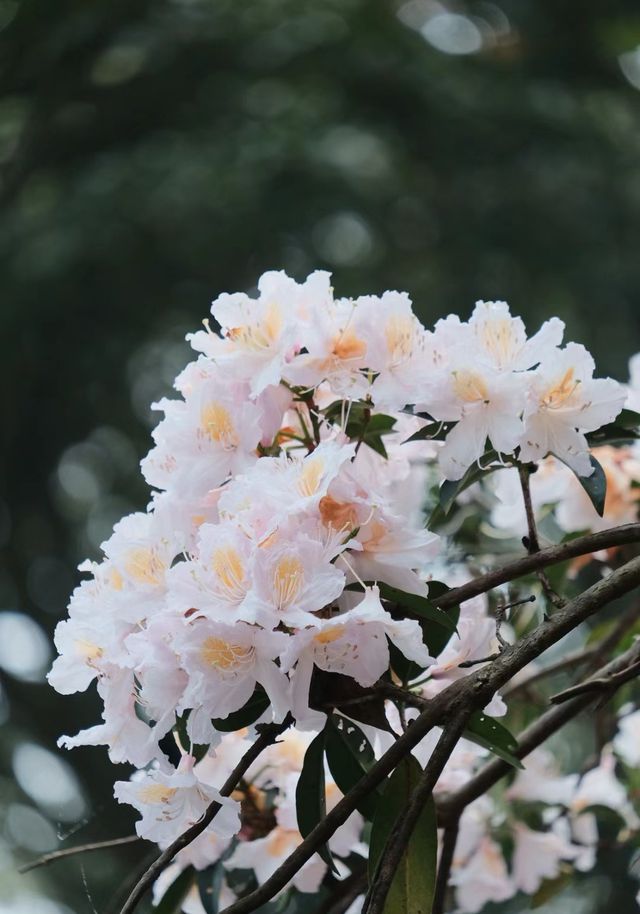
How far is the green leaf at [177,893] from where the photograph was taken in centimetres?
88

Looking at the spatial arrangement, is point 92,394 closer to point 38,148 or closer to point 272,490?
point 38,148

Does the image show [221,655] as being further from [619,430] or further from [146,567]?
[619,430]

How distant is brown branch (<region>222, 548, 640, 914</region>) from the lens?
525mm

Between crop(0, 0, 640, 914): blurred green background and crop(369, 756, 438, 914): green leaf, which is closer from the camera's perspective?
crop(369, 756, 438, 914): green leaf

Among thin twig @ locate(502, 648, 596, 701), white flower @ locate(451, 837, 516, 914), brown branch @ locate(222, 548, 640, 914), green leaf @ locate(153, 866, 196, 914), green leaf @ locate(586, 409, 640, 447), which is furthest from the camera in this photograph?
white flower @ locate(451, 837, 516, 914)

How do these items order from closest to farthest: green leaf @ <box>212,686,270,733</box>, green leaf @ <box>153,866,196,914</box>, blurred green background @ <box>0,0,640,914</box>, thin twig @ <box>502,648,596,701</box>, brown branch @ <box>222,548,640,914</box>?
brown branch @ <box>222,548,640,914</box>
green leaf @ <box>212,686,270,733</box>
green leaf @ <box>153,866,196,914</box>
thin twig @ <box>502,648,596,701</box>
blurred green background @ <box>0,0,640,914</box>

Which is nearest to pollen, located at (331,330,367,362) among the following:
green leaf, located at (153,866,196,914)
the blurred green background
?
green leaf, located at (153,866,196,914)

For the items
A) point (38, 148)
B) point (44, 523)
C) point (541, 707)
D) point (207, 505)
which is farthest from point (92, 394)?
point (207, 505)

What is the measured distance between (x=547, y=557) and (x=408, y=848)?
0.16m

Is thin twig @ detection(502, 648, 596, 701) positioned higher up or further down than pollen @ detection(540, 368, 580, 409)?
further down

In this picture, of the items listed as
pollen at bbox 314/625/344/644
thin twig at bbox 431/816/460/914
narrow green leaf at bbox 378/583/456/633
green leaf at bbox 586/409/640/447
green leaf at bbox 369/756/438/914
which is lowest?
thin twig at bbox 431/816/460/914

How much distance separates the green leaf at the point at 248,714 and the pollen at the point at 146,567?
0.08m

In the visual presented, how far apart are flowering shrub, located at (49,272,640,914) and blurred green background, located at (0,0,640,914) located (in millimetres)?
2506

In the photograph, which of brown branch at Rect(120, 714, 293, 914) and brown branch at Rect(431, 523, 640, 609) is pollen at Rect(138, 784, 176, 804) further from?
brown branch at Rect(431, 523, 640, 609)
